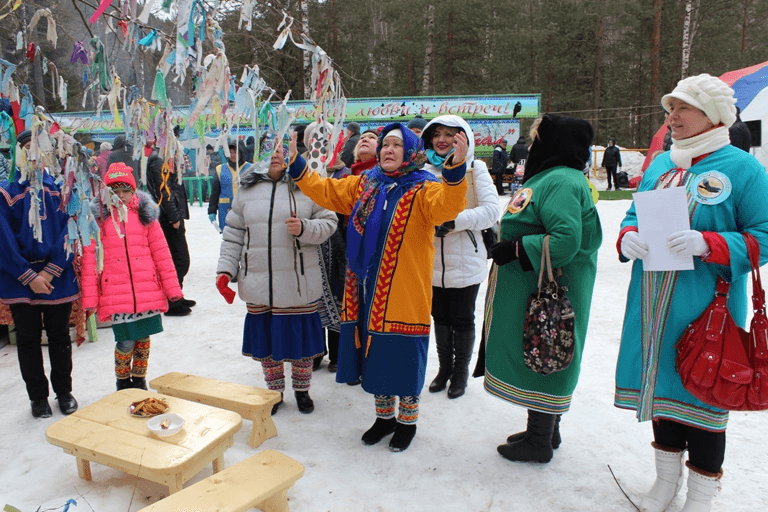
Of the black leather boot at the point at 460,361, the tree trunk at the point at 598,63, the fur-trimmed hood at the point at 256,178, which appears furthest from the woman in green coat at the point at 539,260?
the tree trunk at the point at 598,63

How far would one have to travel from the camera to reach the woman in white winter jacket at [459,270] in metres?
3.43

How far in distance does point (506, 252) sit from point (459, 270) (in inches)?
36.1

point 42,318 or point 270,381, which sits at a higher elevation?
point 42,318

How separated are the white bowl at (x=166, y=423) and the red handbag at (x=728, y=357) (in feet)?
7.19

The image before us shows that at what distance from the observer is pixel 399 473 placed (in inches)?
110

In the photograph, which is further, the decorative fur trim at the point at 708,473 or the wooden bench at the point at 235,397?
the wooden bench at the point at 235,397

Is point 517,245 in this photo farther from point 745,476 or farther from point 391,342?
point 745,476

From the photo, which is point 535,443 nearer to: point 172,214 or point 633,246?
point 633,246

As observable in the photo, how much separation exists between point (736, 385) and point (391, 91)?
27215mm

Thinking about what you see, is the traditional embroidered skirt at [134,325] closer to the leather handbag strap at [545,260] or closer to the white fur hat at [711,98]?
the leather handbag strap at [545,260]

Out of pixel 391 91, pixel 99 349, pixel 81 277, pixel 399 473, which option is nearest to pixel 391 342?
pixel 399 473

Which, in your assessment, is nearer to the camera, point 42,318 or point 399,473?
point 399,473

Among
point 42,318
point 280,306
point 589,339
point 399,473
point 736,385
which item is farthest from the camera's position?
point 589,339

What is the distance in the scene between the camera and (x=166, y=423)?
267 centimetres
